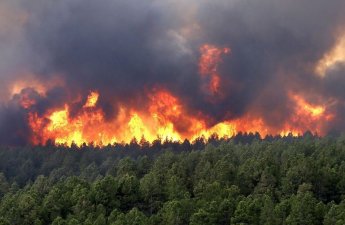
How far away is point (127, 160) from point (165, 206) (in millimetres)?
62252

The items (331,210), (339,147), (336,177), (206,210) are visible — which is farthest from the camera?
(339,147)

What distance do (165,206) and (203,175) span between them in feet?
115

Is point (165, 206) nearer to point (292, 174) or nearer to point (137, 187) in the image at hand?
point (137, 187)

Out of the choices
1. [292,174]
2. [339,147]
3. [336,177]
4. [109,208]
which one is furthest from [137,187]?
[339,147]

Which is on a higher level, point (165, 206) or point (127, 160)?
point (127, 160)

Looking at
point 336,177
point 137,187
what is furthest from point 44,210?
point 336,177

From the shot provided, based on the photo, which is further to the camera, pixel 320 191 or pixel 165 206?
pixel 320 191

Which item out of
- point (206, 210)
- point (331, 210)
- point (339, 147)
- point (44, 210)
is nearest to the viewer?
point (331, 210)

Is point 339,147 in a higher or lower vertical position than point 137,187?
higher

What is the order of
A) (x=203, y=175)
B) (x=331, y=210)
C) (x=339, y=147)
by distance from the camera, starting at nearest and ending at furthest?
(x=331, y=210), (x=203, y=175), (x=339, y=147)

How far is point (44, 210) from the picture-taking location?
139 metres

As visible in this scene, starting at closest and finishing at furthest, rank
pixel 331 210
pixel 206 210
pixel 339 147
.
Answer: pixel 331 210 → pixel 206 210 → pixel 339 147

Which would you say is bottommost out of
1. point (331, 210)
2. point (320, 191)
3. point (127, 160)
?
point (331, 210)

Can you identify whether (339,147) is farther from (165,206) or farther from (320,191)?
(165,206)
